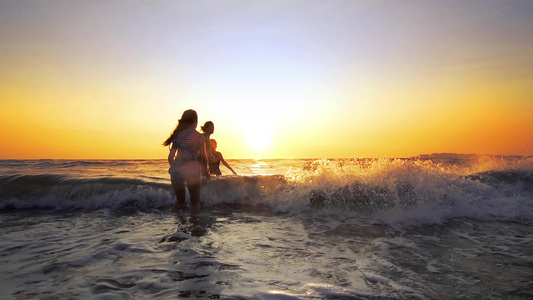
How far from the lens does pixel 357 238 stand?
5297mm

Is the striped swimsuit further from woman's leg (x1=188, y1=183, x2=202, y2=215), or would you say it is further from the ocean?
the ocean

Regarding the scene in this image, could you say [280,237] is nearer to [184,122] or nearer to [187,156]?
[187,156]

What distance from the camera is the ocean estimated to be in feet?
10.2

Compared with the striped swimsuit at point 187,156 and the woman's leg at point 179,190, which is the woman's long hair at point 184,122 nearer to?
the striped swimsuit at point 187,156

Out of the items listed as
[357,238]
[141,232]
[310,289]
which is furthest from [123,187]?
[310,289]

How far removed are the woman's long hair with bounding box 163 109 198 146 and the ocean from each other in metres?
1.86

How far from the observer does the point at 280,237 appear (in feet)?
17.3

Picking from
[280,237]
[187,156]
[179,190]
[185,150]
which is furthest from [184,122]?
[280,237]

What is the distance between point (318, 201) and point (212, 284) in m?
5.67

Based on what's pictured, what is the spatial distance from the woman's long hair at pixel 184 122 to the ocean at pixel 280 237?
6.09ft

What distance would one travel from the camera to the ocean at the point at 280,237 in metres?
3.11

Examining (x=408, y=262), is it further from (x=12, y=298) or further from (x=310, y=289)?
(x=12, y=298)

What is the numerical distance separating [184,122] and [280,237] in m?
3.24

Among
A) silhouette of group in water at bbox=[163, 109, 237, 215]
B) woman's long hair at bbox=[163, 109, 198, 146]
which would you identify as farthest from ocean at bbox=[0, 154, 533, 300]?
woman's long hair at bbox=[163, 109, 198, 146]
